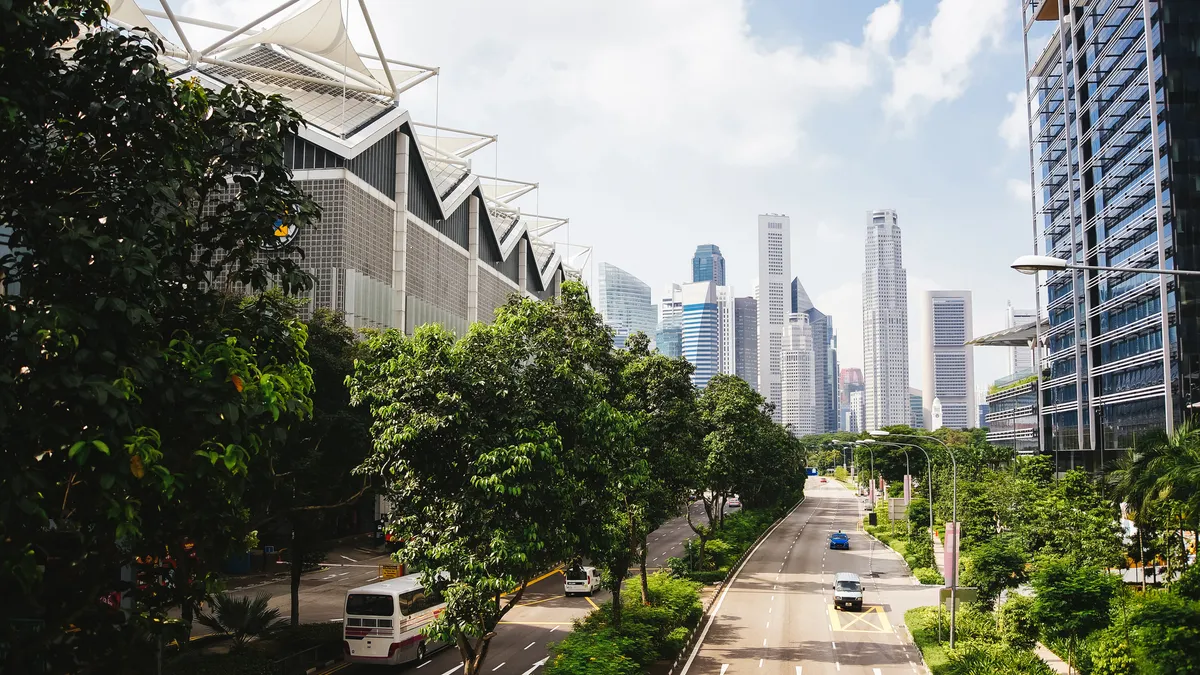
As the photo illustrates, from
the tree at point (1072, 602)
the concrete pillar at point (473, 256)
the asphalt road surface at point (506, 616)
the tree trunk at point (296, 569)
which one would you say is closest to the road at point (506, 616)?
the asphalt road surface at point (506, 616)

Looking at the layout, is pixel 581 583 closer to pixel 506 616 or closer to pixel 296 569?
pixel 506 616

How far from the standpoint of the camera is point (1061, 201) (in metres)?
80.8

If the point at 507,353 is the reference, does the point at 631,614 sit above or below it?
below

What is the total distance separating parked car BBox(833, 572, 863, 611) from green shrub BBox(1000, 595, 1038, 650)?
1022 centimetres

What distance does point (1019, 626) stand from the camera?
32219 mm

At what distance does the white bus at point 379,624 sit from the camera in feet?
94.3

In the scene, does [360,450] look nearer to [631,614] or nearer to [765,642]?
[631,614]

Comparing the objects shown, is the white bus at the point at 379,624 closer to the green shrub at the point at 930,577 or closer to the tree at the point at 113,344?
the tree at the point at 113,344

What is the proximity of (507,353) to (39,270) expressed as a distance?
1120 centimetres

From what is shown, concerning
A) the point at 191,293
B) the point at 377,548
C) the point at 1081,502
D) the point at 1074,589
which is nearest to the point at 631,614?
the point at 1074,589

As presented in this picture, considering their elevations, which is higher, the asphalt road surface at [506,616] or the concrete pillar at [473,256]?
the concrete pillar at [473,256]

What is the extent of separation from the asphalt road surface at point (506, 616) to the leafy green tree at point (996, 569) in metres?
16.8

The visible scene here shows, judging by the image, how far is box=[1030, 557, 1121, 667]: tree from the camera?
2844 centimetres

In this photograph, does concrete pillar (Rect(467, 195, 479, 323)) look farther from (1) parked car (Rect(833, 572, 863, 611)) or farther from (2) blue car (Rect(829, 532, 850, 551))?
(1) parked car (Rect(833, 572, 863, 611))
